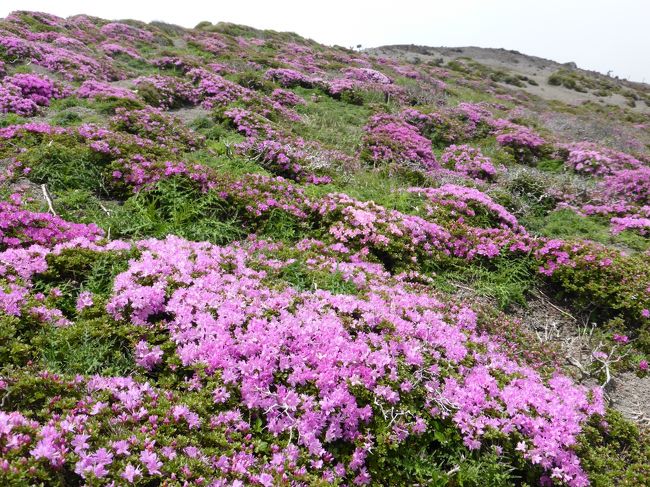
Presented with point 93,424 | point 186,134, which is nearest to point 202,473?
point 93,424

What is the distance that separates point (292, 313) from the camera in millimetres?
4730

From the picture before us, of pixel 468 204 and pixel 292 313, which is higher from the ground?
pixel 468 204

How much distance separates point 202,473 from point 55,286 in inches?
127

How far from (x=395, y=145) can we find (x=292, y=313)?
484 inches

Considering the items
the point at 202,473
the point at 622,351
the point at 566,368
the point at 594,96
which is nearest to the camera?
the point at 202,473

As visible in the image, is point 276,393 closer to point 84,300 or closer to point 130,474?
point 130,474

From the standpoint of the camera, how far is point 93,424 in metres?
2.91

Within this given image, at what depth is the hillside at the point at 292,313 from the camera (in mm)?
3266

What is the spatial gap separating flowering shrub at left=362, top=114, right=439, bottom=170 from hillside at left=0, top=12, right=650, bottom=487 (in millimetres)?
436

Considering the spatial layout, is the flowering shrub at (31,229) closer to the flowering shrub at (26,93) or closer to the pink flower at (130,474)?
the pink flower at (130,474)

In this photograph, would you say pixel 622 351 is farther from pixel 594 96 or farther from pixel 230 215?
pixel 594 96

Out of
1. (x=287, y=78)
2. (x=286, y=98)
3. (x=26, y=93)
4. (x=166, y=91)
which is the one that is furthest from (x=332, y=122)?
(x=26, y=93)

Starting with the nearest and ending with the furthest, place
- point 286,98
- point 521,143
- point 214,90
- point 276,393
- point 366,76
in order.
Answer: point 276,393
point 214,90
point 521,143
point 286,98
point 366,76

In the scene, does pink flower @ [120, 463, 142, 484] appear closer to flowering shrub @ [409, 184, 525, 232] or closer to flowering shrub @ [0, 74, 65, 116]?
flowering shrub @ [409, 184, 525, 232]
